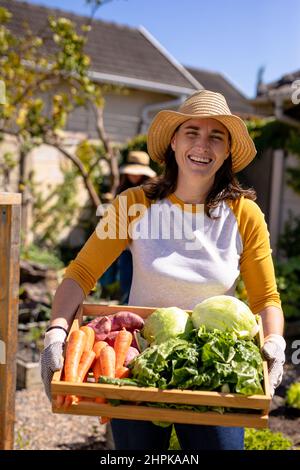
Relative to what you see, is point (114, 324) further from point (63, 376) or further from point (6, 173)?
point (6, 173)

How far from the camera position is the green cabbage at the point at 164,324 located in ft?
6.35

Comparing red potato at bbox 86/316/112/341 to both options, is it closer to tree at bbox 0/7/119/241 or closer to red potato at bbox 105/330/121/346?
red potato at bbox 105/330/121/346

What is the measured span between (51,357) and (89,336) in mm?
177

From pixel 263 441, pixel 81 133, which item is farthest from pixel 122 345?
pixel 81 133

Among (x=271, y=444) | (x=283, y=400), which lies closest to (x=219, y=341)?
(x=271, y=444)

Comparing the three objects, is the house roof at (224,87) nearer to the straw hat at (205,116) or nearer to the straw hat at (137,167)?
the straw hat at (137,167)

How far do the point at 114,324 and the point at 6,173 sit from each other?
5.98 metres

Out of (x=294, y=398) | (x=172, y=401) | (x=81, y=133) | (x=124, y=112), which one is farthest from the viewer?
(x=124, y=112)

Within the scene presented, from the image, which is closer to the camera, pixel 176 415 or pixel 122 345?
pixel 176 415

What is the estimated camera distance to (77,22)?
1439 cm

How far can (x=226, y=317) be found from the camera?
6.29 ft

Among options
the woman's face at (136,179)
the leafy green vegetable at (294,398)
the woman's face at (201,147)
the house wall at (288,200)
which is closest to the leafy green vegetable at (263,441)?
the leafy green vegetable at (294,398)

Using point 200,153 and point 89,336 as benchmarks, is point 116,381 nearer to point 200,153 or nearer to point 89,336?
point 89,336
